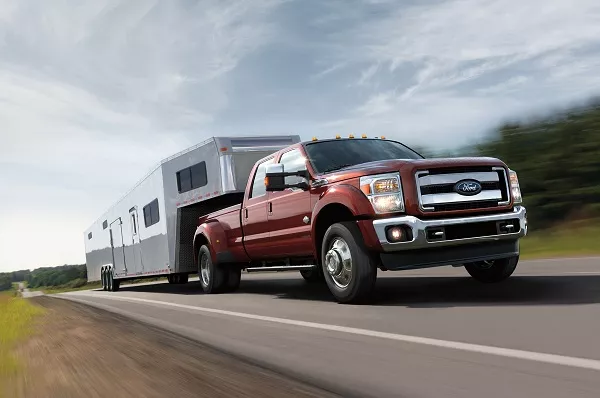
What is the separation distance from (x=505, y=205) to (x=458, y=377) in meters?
3.96

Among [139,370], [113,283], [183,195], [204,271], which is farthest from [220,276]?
[113,283]

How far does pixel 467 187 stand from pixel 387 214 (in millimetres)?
985

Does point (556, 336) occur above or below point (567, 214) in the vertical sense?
below

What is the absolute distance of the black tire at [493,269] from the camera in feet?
26.2

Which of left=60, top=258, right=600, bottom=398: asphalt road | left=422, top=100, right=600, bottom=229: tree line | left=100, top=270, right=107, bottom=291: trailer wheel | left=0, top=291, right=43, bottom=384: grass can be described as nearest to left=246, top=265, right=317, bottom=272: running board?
left=60, top=258, right=600, bottom=398: asphalt road

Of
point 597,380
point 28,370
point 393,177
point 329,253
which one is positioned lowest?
point 597,380

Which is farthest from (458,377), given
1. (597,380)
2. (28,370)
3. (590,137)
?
(590,137)

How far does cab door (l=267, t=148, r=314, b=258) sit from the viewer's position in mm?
8219

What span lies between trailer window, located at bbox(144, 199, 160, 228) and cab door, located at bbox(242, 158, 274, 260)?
495 cm

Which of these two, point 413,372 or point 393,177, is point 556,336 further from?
point 393,177

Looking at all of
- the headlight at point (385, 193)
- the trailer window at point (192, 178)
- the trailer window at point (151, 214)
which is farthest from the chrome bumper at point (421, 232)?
the trailer window at point (151, 214)

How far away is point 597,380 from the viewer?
337 centimetres

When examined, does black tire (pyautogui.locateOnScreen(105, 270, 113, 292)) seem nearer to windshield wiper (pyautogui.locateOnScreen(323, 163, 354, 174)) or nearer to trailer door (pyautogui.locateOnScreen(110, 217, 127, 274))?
trailer door (pyautogui.locateOnScreen(110, 217, 127, 274))

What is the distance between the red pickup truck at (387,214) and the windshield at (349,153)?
0.5 inches
